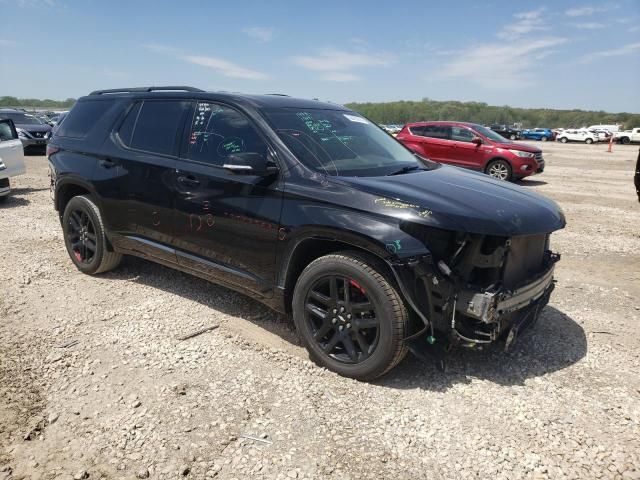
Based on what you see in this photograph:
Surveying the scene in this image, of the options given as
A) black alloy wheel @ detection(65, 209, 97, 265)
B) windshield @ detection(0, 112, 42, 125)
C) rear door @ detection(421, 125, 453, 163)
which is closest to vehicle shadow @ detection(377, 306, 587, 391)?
black alloy wheel @ detection(65, 209, 97, 265)

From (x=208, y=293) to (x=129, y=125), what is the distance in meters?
1.76

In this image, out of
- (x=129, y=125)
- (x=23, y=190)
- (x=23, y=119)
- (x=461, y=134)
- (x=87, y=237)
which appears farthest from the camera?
(x=23, y=119)

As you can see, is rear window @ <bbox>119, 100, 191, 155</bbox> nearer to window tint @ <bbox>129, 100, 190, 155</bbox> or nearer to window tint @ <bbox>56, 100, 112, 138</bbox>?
window tint @ <bbox>129, 100, 190, 155</bbox>

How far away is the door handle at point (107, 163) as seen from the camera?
14.9 ft

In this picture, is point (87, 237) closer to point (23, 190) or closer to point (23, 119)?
point (23, 190)

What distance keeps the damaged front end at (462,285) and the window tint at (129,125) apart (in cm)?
295

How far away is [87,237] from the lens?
5039mm

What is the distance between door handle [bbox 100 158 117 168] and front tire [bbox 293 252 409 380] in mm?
2377

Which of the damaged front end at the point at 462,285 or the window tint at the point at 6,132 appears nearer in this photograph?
the damaged front end at the point at 462,285

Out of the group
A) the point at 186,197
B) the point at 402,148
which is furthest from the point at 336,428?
the point at 402,148

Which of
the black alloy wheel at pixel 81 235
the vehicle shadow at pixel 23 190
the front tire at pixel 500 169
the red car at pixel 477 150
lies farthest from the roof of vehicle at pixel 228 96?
the front tire at pixel 500 169

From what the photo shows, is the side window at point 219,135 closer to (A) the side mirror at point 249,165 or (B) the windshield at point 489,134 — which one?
(A) the side mirror at point 249,165

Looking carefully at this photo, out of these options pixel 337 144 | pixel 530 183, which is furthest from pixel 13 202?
pixel 530 183

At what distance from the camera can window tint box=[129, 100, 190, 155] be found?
13.6 feet
